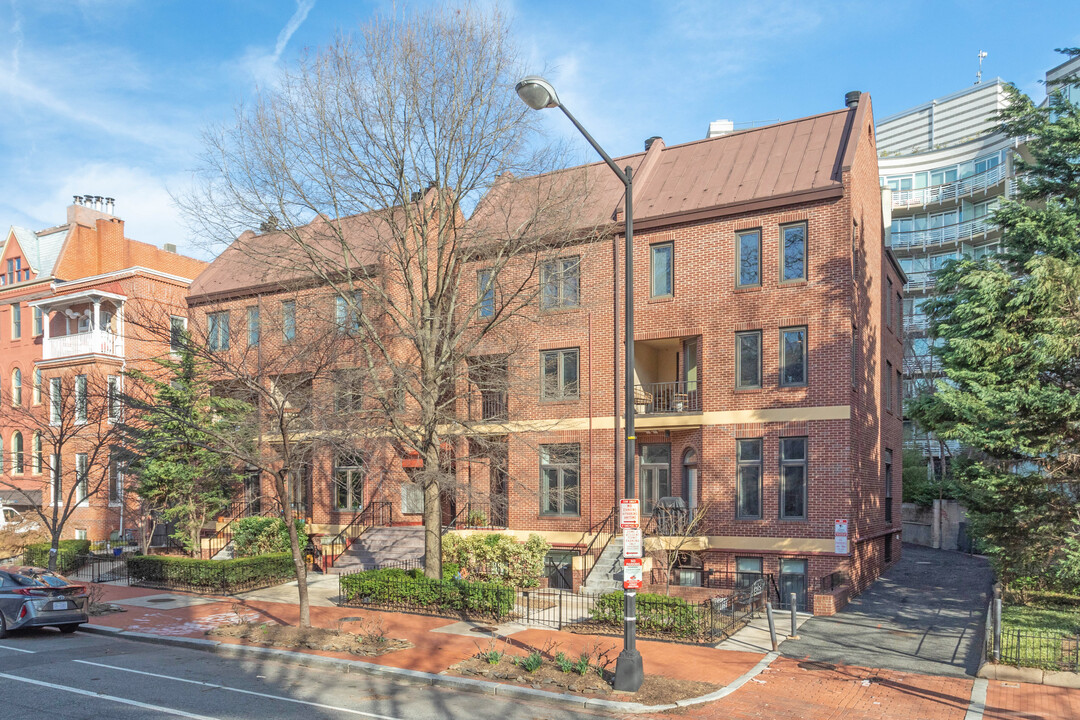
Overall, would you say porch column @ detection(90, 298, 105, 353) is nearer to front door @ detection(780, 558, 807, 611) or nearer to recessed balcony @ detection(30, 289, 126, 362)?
recessed balcony @ detection(30, 289, 126, 362)

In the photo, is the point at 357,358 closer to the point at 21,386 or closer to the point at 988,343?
the point at 988,343

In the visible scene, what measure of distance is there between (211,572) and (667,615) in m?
13.3

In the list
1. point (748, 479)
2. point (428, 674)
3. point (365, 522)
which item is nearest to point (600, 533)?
point (748, 479)

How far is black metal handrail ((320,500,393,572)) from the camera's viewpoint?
90.2 feet

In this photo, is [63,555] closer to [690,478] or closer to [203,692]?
[203,692]

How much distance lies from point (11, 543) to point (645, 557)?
25096 mm

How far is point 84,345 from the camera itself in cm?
3459

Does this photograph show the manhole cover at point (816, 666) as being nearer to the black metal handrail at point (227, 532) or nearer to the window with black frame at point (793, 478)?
the window with black frame at point (793, 478)

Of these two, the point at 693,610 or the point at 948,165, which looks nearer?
the point at 693,610

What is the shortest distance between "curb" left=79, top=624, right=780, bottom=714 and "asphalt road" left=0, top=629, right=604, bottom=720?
0.21 metres

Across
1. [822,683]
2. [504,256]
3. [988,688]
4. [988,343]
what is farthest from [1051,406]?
[504,256]

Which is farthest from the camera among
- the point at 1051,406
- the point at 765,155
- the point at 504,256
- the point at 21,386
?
the point at 21,386

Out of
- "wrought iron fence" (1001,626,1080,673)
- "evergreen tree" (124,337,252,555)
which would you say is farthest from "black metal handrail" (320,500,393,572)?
"wrought iron fence" (1001,626,1080,673)

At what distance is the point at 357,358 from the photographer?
2656 cm
